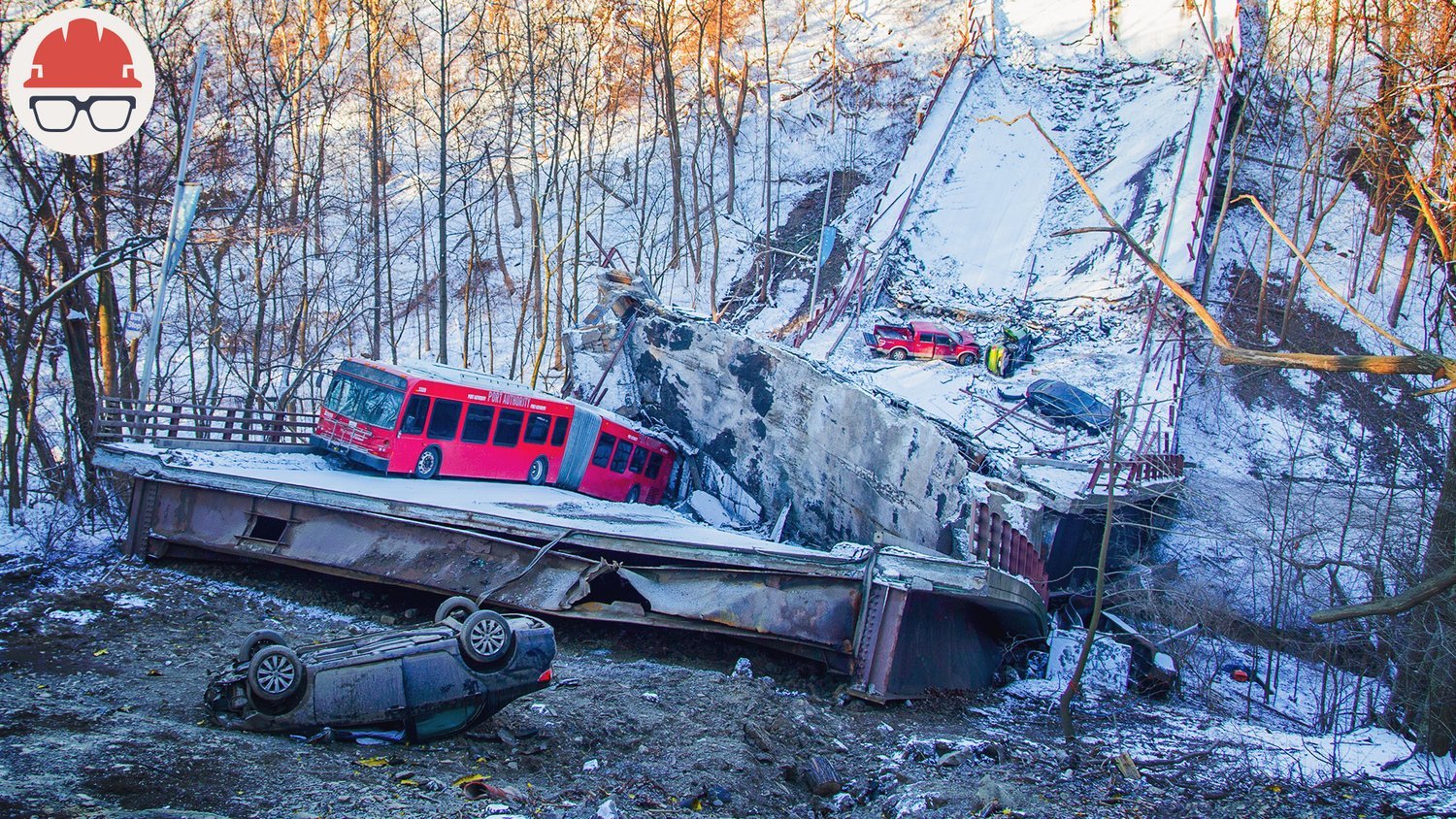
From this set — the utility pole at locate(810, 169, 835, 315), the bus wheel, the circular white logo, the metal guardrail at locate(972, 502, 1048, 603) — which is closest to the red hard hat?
the circular white logo

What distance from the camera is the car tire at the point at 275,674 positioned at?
19.9ft

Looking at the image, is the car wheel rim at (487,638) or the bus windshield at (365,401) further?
the bus windshield at (365,401)

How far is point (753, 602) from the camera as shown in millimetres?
9656

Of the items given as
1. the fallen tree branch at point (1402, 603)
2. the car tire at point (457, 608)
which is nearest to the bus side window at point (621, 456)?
the car tire at point (457, 608)

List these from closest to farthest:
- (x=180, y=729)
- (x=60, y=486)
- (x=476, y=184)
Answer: (x=180, y=729) → (x=60, y=486) → (x=476, y=184)

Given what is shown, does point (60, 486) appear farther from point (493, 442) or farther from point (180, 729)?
point (180, 729)

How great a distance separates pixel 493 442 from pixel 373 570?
4.16m

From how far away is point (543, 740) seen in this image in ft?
23.0

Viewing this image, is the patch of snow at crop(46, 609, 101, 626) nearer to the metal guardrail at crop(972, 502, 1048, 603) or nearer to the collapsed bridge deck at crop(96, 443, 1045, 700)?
the collapsed bridge deck at crop(96, 443, 1045, 700)

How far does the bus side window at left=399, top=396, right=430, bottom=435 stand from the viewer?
41.3 ft

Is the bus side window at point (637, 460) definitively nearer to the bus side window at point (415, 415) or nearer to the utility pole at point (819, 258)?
the bus side window at point (415, 415)

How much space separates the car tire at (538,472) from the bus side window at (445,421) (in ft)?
5.41

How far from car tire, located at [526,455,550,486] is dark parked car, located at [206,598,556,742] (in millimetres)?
7707

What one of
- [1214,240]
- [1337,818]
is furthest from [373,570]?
[1214,240]
